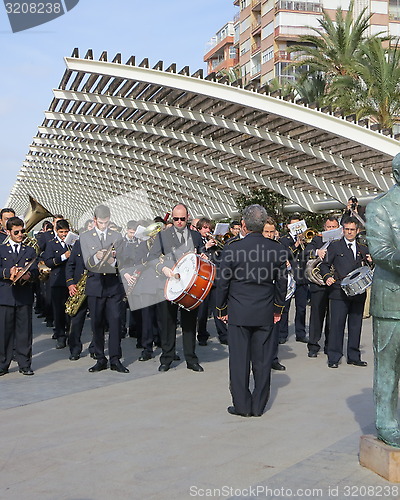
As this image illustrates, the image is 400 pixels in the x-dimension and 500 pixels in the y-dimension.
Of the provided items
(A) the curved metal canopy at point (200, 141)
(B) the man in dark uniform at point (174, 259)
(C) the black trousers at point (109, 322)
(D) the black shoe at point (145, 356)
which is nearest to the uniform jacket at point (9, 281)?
(C) the black trousers at point (109, 322)

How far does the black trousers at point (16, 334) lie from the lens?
28.6 ft

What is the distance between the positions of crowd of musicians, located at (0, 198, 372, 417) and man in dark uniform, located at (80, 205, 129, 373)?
0.01 m

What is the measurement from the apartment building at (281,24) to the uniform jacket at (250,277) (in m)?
44.7

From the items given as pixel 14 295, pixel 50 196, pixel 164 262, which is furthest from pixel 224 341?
pixel 50 196

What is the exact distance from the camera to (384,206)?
449cm

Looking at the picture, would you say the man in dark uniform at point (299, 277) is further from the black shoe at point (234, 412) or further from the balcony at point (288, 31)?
the balcony at point (288, 31)

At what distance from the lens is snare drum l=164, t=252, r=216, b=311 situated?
26.2ft

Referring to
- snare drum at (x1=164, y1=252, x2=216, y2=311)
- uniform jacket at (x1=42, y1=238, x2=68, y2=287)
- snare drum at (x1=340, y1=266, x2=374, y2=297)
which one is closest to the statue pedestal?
snare drum at (x1=340, y1=266, x2=374, y2=297)

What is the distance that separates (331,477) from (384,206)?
1787 mm

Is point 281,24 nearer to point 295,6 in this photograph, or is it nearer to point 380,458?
point 295,6

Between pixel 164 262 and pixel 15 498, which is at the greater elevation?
pixel 164 262

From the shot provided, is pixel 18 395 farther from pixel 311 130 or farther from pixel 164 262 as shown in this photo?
pixel 311 130

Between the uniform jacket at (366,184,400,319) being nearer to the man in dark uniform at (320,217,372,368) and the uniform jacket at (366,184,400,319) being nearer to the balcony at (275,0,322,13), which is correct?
the man in dark uniform at (320,217,372,368)

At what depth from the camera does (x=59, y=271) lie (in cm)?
1098
